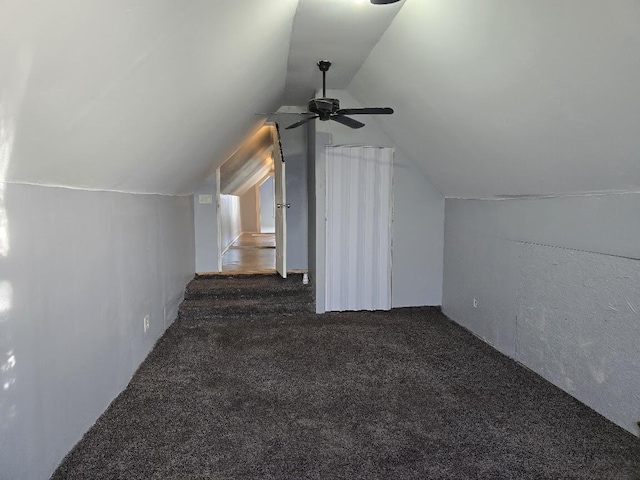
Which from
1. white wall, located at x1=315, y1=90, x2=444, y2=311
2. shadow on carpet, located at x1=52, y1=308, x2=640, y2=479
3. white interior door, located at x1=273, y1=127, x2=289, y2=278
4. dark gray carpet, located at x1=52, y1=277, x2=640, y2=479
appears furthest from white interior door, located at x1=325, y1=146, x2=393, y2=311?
shadow on carpet, located at x1=52, y1=308, x2=640, y2=479

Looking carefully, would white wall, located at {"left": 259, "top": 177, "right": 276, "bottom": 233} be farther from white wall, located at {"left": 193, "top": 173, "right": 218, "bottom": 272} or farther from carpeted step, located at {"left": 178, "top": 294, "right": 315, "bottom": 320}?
carpeted step, located at {"left": 178, "top": 294, "right": 315, "bottom": 320}

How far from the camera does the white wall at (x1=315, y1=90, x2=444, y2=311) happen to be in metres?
4.66

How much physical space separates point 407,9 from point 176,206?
3015 millimetres

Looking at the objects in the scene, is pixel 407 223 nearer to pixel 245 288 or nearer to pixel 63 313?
pixel 245 288

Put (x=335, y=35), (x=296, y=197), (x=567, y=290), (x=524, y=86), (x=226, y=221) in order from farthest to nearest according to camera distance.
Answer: (x=226, y=221), (x=296, y=197), (x=335, y=35), (x=567, y=290), (x=524, y=86)

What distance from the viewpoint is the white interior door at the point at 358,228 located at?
4727 mm

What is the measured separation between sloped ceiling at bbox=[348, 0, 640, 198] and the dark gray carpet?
4.68 feet

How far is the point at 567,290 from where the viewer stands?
9.36ft

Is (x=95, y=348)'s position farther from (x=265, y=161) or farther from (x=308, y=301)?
(x=265, y=161)

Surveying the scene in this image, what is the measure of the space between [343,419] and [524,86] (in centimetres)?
219

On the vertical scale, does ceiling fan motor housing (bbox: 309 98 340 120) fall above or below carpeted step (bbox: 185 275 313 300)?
above

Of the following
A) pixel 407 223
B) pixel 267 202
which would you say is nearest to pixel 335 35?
pixel 407 223

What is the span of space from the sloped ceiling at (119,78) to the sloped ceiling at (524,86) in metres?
0.94

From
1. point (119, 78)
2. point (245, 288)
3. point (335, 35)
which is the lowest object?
point (245, 288)
